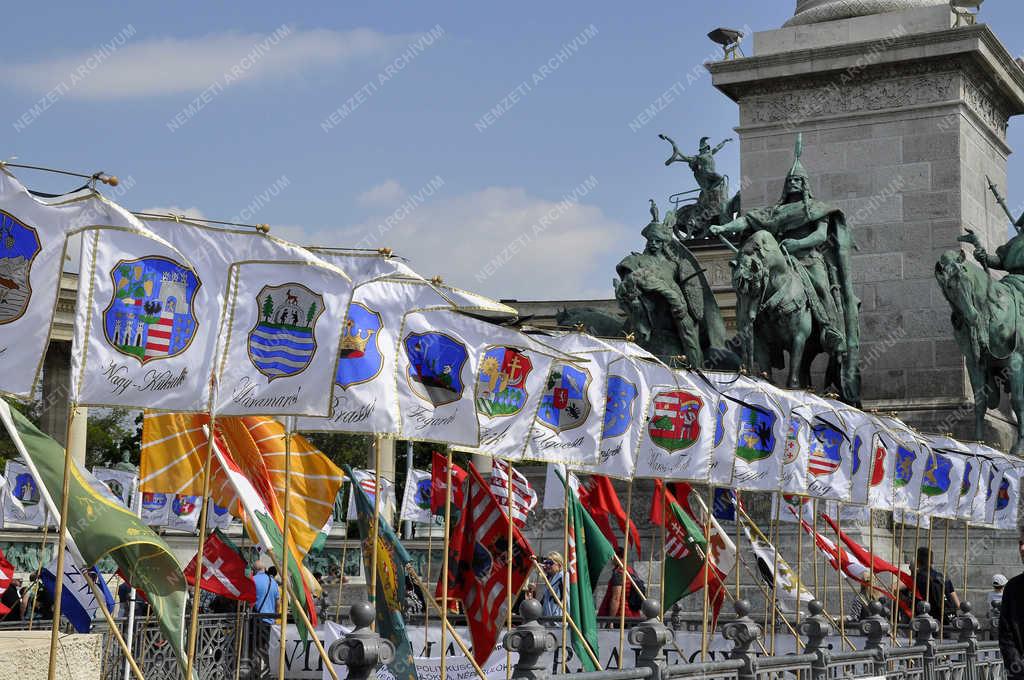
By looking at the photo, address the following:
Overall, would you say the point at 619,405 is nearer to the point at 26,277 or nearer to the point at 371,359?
the point at 371,359

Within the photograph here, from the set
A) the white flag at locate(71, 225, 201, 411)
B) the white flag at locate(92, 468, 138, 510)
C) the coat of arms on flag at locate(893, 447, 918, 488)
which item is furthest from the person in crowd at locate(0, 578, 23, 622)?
the coat of arms on flag at locate(893, 447, 918, 488)

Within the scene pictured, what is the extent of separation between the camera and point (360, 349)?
1162cm

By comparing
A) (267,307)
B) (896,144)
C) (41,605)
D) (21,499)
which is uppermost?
(896,144)

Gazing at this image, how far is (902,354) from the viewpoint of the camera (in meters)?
30.3

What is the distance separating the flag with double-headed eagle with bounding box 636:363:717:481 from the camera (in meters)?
16.1

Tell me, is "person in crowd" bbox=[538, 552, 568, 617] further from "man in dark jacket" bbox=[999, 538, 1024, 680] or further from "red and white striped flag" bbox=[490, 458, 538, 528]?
"man in dark jacket" bbox=[999, 538, 1024, 680]

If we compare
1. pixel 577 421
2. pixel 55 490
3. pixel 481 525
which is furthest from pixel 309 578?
pixel 55 490

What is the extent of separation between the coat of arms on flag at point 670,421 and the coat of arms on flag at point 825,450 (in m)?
2.74

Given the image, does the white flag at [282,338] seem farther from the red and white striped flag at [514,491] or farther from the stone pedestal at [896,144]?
the stone pedestal at [896,144]

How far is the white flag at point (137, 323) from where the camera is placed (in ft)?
30.9

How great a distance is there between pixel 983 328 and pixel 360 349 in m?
17.7

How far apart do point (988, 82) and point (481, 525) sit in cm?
2053

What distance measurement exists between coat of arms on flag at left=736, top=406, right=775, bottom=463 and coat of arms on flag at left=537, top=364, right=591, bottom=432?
3.07 m

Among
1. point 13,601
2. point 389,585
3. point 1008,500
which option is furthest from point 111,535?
point 1008,500
